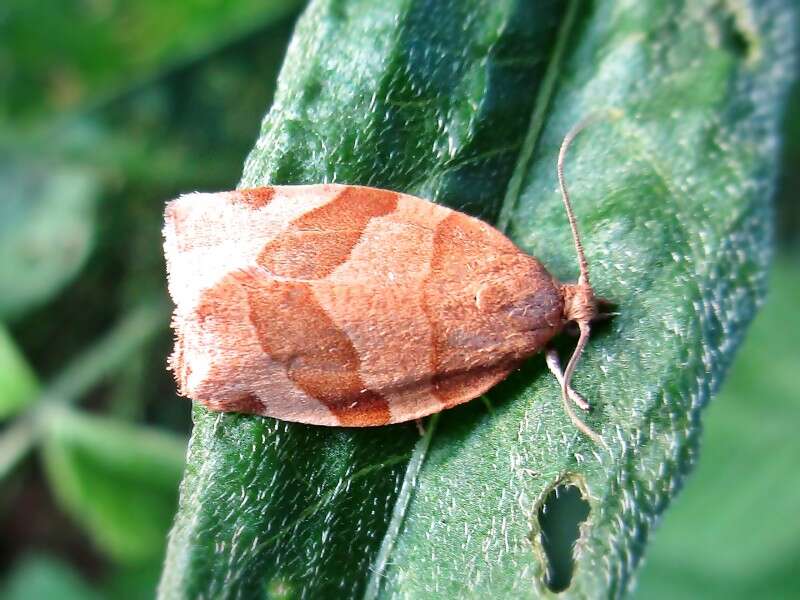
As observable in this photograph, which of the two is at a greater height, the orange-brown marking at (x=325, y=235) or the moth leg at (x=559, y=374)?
the orange-brown marking at (x=325, y=235)

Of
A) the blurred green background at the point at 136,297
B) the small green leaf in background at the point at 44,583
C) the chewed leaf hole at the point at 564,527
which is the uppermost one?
the blurred green background at the point at 136,297

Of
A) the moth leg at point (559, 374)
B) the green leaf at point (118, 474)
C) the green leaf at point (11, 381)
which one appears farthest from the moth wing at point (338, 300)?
the green leaf at point (118, 474)

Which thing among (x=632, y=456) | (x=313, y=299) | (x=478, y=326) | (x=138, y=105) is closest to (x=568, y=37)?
(x=478, y=326)

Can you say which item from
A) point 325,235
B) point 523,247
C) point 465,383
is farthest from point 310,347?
point 523,247

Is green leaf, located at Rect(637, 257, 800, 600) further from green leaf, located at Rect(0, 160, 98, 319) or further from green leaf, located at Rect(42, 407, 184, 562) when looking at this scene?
green leaf, located at Rect(0, 160, 98, 319)

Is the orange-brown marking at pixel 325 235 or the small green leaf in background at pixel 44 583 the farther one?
the small green leaf in background at pixel 44 583

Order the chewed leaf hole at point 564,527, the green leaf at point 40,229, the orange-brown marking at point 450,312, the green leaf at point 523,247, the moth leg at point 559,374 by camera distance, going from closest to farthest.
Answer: the green leaf at point 523,247
the moth leg at point 559,374
the orange-brown marking at point 450,312
the chewed leaf hole at point 564,527
the green leaf at point 40,229

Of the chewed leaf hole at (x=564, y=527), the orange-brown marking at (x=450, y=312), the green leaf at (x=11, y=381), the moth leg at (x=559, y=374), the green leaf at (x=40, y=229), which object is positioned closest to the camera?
the moth leg at (x=559, y=374)

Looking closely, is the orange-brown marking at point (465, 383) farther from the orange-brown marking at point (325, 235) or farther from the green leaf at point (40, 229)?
→ the green leaf at point (40, 229)
